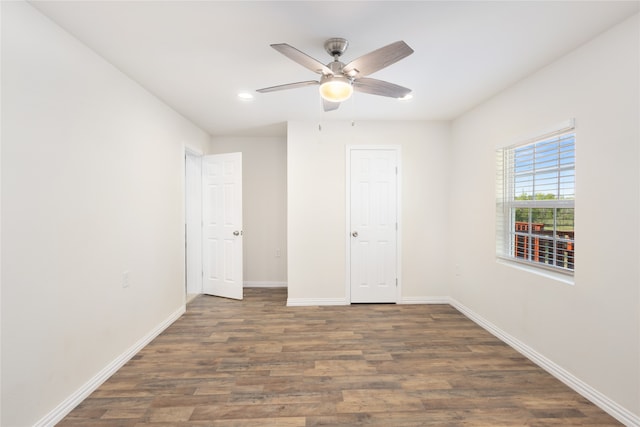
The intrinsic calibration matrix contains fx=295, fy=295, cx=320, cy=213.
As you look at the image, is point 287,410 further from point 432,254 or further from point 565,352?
point 432,254

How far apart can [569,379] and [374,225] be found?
2336mm

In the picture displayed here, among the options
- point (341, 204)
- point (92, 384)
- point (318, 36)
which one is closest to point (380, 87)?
point (318, 36)

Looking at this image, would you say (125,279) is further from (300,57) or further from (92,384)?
(300,57)

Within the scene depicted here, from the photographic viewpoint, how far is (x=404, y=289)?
12.9ft

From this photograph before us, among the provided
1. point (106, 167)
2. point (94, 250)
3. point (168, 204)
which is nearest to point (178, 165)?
point (168, 204)

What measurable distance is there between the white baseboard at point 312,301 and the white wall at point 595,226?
1.86 m

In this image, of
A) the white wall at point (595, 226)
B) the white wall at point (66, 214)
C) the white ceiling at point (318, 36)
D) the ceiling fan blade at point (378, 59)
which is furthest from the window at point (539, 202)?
the white wall at point (66, 214)

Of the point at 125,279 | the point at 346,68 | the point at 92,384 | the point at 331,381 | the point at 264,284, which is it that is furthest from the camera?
the point at 264,284

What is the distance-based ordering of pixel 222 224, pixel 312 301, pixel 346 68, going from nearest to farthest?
pixel 346 68, pixel 312 301, pixel 222 224

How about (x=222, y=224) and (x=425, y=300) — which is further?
(x=222, y=224)

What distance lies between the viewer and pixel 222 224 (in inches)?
164

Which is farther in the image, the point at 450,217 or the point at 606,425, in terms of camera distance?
the point at 450,217

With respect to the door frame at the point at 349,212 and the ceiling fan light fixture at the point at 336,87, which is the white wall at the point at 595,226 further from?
the ceiling fan light fixture at the point at 336,87

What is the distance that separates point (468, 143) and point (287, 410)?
3.30 metres
